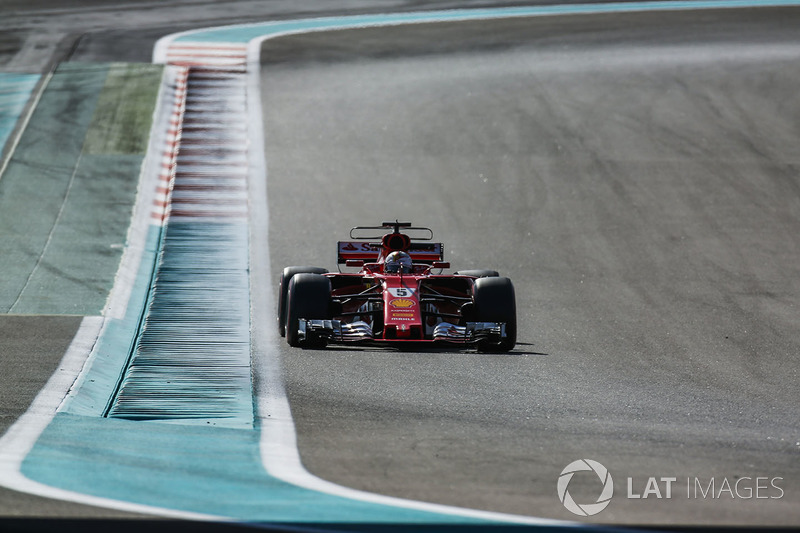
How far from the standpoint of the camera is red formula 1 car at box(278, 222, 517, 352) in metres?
12.7

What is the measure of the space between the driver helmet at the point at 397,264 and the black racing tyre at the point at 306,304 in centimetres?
99

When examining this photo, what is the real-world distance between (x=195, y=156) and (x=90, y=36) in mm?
9456

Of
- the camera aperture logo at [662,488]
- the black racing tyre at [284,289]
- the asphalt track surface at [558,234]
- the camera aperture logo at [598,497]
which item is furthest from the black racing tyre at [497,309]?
the camera aperture logo at [662,488]

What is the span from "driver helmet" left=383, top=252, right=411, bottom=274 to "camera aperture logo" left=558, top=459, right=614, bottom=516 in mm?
5768

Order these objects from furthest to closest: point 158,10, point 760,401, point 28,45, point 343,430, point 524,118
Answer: point 158,10 < point 28,45 < point 524,118 < point 760,401 < point 343,430

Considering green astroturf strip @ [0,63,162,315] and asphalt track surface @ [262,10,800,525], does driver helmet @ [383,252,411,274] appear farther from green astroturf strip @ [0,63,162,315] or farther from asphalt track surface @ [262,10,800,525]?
green astroturf strip @ [0,63,162,315]

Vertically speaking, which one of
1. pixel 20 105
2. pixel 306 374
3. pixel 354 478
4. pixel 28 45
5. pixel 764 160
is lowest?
pixel 354 478

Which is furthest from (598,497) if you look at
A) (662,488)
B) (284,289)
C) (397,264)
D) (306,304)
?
(284,289)

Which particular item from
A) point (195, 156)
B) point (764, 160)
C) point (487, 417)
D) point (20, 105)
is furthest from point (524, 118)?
point (487, 417)

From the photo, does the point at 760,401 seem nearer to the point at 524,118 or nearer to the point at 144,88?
the point at 524,118

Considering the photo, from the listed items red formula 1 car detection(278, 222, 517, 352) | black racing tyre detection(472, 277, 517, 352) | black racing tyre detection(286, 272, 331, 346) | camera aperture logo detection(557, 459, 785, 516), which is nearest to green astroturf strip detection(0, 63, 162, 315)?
black racing tyre detection(286, 272, 331, 346)

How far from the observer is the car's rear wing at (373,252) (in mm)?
14586

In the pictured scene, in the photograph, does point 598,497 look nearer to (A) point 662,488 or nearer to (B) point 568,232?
(A) point 662,488

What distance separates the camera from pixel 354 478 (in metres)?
7.68
